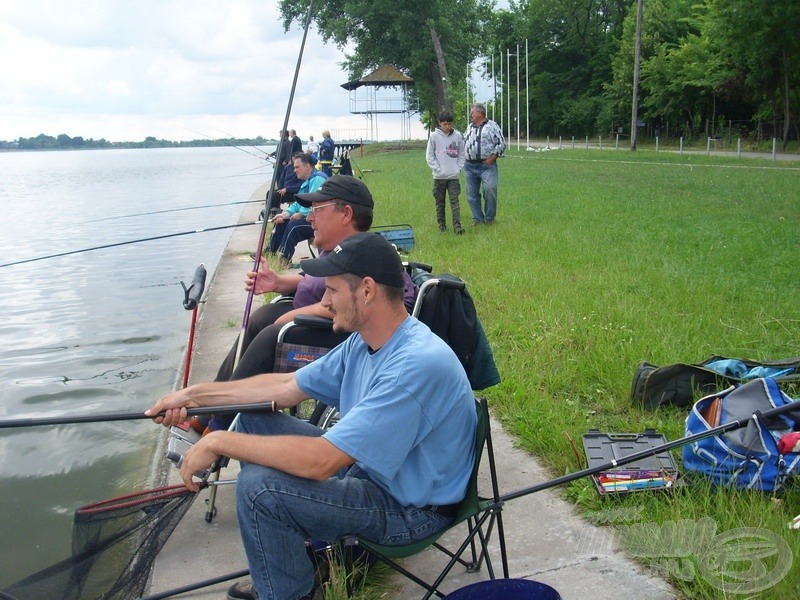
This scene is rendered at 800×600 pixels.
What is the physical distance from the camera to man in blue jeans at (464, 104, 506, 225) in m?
11.0

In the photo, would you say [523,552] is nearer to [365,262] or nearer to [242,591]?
[242,591]

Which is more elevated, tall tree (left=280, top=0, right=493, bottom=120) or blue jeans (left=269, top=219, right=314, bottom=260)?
tall tree (left=280, top=0, right=493, bottom=120)

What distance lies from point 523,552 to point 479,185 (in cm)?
885

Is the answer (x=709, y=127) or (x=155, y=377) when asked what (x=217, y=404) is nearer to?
(x=155, y=377)

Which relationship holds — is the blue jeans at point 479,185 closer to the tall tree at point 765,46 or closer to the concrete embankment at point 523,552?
the concrete embankment at point 523,552

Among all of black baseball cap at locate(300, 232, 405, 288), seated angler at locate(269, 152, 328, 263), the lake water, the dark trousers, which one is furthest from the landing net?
the dark trousers

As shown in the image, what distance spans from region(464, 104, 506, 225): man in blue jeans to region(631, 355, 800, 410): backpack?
7025 mm

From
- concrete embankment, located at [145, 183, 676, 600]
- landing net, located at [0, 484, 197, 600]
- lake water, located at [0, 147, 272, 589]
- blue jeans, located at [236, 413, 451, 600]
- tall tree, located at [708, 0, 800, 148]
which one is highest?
tall tree, located at [708, 0, 800, 148]

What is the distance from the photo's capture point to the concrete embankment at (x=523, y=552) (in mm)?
2877

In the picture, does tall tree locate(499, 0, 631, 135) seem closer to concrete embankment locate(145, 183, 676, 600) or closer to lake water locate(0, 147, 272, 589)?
lake water locate(0, 147, 272, 589)

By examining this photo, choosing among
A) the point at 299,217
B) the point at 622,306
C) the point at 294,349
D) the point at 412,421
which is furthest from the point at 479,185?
the point at 412,421

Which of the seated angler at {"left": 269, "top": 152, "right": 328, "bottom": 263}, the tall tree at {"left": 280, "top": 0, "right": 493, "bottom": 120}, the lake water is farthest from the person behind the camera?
the tall tree at {"left": 280, "top": 0, "right": 493, "bottom": 120}

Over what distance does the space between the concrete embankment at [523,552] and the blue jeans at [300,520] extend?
57cm

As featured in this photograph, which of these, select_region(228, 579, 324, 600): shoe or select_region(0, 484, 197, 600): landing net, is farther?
select_region(228, 579, 324, 600): shoe
